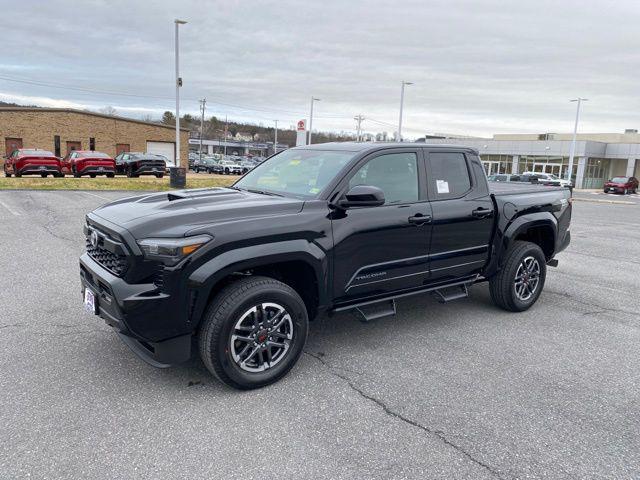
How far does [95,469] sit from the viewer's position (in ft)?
8.80

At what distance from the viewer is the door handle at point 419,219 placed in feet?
14.5

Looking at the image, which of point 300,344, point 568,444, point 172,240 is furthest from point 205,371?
point 568,444

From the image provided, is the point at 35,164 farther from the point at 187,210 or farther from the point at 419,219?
the point at 419,219

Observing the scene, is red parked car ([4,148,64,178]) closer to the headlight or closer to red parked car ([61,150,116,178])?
red parked car ([61,150,116,178])

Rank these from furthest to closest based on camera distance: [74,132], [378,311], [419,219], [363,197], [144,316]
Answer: [74,132] < [419,219] < [378,311] < [363,197] < [144,316]

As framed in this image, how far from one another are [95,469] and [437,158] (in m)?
3.83

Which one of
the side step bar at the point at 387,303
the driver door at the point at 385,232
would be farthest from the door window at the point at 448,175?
the side step bar at the point at 387,303

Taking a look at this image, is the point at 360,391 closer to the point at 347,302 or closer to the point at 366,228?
the point at 347,302

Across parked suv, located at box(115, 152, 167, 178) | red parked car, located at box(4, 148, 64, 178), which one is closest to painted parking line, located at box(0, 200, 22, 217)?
red parked car, located at box(4, 148, 64, 178)

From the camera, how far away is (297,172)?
4.67 m

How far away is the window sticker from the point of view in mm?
4785

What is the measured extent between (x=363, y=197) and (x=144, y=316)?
1.83m

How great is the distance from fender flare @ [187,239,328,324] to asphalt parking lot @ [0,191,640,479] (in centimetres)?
71

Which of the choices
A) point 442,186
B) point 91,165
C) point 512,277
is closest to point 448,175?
point 442,186
